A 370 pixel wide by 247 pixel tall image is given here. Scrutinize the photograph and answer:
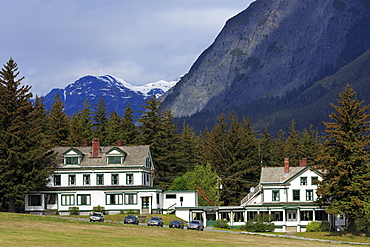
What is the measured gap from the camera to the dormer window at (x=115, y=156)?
311ft

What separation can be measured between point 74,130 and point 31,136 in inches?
1336

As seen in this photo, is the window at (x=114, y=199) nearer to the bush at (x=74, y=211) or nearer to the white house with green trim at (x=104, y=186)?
the white house with green trim at (x=104, y=186)

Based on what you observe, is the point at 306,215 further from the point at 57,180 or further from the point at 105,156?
the point at 57,180

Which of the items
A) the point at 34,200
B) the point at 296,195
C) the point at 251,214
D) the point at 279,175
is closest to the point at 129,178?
the point at 34,200

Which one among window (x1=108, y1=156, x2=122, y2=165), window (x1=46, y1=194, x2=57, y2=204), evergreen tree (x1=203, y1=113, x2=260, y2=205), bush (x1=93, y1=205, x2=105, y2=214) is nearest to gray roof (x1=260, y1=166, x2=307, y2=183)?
evergreen tree (x1=203, y1=113, x2=260, y2=205)

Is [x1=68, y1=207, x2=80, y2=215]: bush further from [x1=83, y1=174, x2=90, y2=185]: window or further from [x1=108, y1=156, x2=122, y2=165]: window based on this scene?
[x1=108, y1=156, x2=122, y2=165]: window

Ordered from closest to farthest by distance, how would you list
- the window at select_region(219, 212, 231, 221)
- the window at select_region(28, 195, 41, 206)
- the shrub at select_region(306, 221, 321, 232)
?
the shrub at select_region(306, 221, 321, 232) → the window at select_region(28, 195, 41, 206) → the window at select_region(219, 212, 231, 221)

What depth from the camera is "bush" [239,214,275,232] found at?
85.1 m

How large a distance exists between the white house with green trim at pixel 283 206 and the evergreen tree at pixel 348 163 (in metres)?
10.2

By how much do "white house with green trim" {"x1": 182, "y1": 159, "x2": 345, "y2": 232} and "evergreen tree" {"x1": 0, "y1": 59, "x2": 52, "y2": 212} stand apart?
24.1 m

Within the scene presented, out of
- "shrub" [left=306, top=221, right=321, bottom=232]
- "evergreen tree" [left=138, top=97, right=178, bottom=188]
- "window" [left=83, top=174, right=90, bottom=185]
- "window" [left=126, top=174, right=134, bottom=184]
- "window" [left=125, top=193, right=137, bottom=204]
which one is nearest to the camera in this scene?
"shrub" [left=306, top=221, right=321, bottom=232]

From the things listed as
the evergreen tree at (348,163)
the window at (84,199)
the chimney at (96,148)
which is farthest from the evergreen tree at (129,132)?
the evergreen tree at (348,163)

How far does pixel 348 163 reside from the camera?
77188 millimetres

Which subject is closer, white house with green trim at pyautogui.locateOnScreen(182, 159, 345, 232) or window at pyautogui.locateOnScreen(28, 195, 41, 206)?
white house with green trim at pyautogui.locateOnScreen(182, 159, 345, 232)
